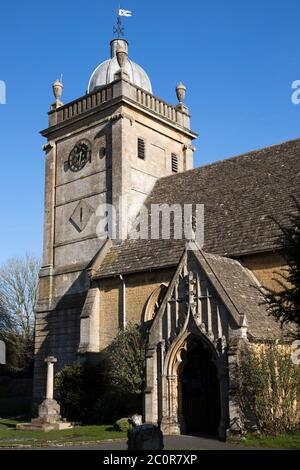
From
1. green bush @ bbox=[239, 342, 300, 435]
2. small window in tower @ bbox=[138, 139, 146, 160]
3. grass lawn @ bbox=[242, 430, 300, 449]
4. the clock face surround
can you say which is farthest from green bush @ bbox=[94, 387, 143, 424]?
the clock face surround

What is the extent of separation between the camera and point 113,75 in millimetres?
32781

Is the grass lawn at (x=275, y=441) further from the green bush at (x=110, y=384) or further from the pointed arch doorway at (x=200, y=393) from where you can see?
the green bush at (x=110, y=384)

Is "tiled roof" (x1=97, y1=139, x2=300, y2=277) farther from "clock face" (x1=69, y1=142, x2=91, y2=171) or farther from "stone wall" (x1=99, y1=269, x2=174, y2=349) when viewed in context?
"clock face" (x1=69, y1=142, x2=91, y2=171)

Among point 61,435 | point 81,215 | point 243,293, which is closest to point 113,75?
point 81,215

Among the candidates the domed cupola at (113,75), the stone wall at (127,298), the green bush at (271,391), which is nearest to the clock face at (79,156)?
the domed cupola at (113,75)

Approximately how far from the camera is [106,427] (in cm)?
2025

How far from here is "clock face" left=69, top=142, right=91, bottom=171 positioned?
31.1 meters

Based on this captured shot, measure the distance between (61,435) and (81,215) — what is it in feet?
45.7

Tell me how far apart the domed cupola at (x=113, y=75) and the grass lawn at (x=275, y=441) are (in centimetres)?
2234

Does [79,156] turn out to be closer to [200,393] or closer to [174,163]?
[174,163]

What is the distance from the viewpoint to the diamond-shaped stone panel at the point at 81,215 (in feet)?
98.0

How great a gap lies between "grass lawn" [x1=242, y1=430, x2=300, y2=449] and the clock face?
753 inches

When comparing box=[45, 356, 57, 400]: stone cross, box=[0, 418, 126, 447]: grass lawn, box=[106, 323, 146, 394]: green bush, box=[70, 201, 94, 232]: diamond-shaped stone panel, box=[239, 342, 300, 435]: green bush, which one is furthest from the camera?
box=[70, 201, 94, 232]: diamond-shaped stone panel
